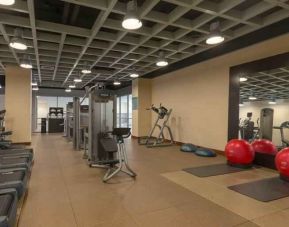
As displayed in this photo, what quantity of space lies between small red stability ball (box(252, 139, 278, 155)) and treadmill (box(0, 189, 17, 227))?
4926mm

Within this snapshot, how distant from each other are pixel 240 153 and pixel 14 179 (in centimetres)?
426

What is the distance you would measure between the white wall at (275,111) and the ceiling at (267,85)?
0.16 m

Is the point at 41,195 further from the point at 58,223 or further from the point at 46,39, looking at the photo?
the point at 46,39

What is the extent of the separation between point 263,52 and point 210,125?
2540 mm

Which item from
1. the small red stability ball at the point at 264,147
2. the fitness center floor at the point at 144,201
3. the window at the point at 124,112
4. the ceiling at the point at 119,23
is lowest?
the fitness center floor at the point at 144,201

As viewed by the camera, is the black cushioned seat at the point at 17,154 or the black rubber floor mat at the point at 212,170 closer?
the black rubber floor mat at the point at 212,170

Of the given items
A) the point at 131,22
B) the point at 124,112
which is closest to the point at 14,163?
the point at 131,22

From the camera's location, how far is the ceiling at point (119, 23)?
3.68 metres

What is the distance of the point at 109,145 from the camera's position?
4406 mm

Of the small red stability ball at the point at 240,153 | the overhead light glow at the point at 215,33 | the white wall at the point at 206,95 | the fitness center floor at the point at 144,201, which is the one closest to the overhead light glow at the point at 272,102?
the white wall at the point at 206,95

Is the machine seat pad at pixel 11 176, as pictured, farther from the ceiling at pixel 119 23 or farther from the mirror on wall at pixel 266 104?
the mirror on wall at pixel 266 104

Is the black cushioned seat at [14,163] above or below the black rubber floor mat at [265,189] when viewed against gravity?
above

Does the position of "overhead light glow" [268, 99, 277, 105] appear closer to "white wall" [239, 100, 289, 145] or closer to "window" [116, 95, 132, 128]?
"white wall" [239, 100, 289, 145]

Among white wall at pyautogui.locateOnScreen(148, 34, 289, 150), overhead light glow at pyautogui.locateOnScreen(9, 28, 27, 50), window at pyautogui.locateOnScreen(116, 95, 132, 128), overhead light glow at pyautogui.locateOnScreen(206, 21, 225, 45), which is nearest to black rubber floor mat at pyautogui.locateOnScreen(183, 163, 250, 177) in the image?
white wall at pyautogui.locateOnScreen(148, 34, 289, 150)
